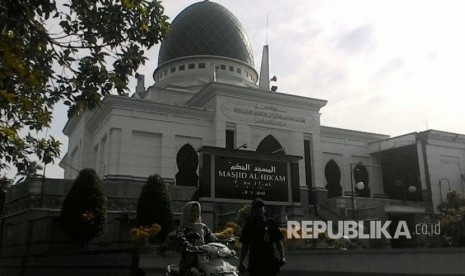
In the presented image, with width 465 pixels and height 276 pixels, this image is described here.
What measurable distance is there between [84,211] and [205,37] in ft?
71.9

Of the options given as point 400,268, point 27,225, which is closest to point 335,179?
point 27,225

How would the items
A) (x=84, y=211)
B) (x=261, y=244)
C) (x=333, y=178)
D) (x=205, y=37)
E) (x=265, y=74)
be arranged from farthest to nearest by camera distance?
(x=205, y=37) < (x=265, y=74) < (x=333, y=178) < (x=84, y=211) < (x=261, y=244)

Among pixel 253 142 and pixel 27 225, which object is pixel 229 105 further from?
pixel 27 225

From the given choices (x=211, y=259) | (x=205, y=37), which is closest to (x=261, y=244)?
(x=211, y=259)

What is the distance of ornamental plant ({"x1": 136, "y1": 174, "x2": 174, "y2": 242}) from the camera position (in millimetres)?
16172

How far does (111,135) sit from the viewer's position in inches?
1021

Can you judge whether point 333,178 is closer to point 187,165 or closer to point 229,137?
point 229,137

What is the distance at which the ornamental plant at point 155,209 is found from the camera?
16172mm

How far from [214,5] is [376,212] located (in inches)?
853

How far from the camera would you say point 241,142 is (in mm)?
27578

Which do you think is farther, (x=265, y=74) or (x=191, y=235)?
(x=265, y=74)

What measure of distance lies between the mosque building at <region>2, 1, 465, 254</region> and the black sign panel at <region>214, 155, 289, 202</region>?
0.21ft

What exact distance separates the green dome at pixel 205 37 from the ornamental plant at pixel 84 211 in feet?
65.8

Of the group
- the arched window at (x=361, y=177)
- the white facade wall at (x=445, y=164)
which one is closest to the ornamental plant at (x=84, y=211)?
the arched window at (x=361, y=177)
